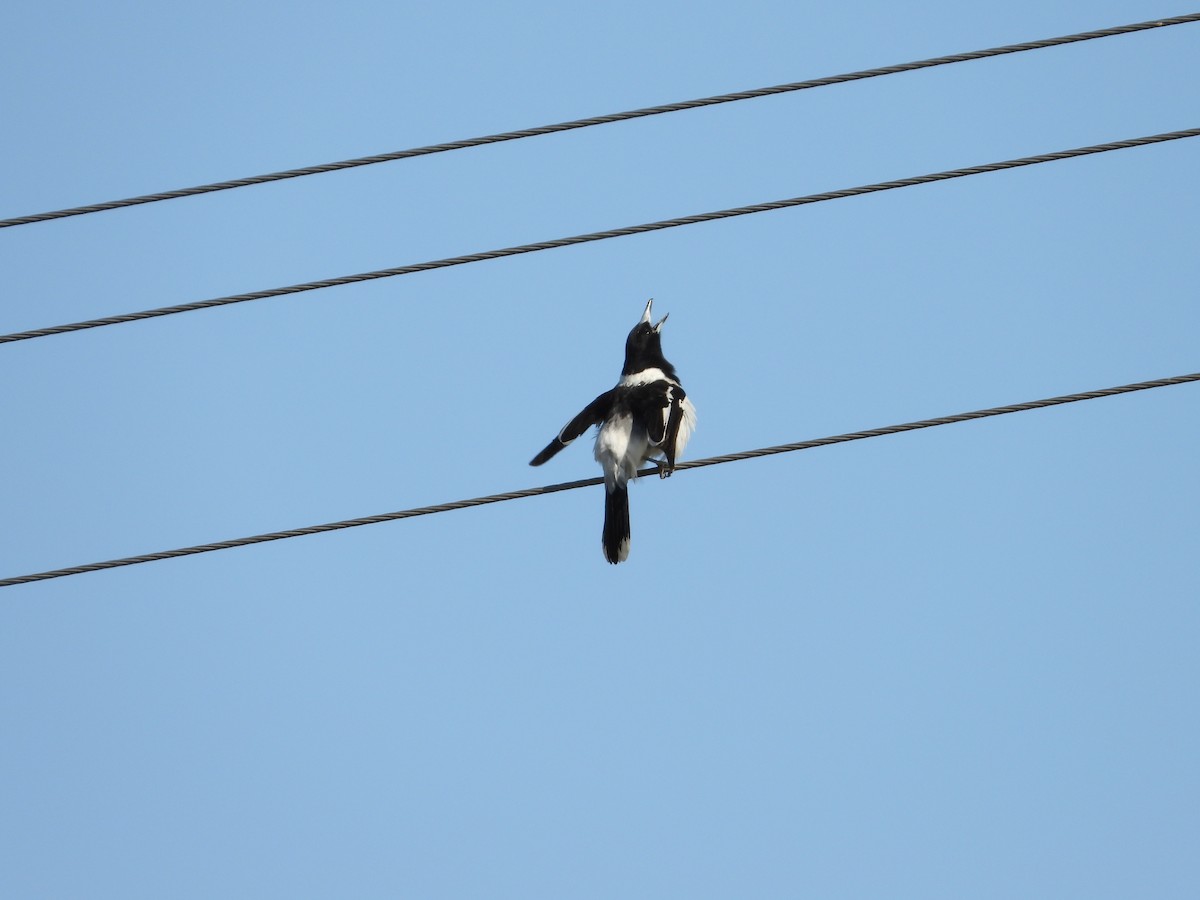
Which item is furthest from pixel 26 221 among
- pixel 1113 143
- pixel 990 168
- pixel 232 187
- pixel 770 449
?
pixel 1113 143

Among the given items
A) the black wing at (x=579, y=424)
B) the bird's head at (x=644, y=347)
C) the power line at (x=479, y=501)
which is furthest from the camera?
the bird's head at (x=644, y=347)

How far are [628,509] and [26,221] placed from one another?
4182 mm

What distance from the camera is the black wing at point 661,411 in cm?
1062

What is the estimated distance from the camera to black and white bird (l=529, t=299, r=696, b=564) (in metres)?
10.5

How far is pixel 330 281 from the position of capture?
26.4 feet

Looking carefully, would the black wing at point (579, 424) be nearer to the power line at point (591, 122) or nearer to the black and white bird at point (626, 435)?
the black and white bird at point (626, 435)

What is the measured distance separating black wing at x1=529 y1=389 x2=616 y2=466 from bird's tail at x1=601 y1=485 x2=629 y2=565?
0.48 metres

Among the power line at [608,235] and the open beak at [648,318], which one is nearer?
the power line at [608,235]

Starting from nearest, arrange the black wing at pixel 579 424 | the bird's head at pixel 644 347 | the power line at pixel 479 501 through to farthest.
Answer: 1. the power line at pixel 479 501
2. the black wing at pixel 579 424
3. the bird's head at pixel 644 347

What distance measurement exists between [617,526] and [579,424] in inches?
32.4

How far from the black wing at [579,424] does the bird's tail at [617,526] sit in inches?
Result: 18.9

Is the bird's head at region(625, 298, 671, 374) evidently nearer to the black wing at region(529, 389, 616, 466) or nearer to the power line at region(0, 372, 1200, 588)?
the black wing at region(529, 389, 616, 466)

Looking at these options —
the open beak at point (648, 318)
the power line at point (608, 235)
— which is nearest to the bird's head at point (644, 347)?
the open beak at point (648, 318)

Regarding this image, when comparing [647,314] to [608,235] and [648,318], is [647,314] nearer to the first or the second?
[648,318]
